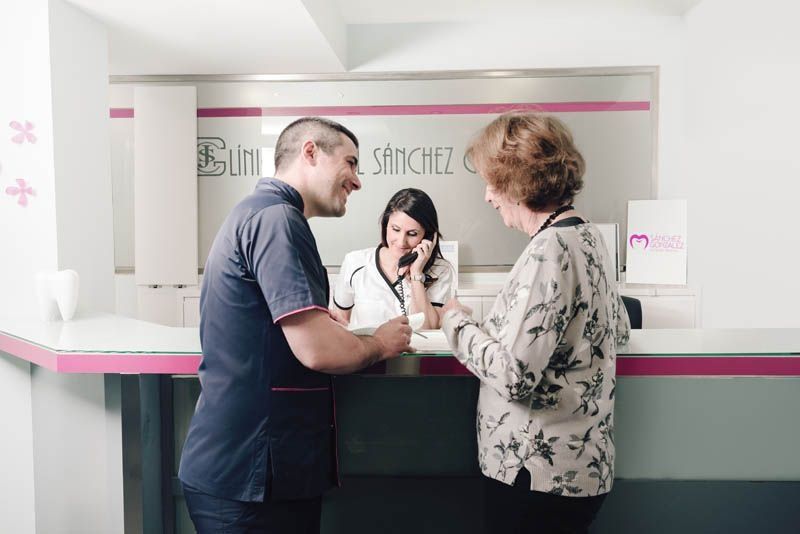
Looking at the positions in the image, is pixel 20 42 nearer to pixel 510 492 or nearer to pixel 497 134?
pixel 497 134

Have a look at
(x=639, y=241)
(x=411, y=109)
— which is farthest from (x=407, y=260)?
(x=639, y=241)

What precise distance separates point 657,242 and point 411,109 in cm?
220

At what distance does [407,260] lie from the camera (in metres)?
2.91

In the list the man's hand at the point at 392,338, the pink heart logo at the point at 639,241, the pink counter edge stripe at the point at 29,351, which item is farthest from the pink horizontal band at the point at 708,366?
the pink heart logo at the point at 639,241

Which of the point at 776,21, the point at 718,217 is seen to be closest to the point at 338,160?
the point at 776,21

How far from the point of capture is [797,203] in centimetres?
306

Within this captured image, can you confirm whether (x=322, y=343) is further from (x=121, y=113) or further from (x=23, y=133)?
(x=121, y=113)

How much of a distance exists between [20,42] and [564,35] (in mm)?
3662

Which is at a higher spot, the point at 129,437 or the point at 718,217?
the point at 718,217

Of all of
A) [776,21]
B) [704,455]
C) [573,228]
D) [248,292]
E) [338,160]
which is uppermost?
[776,21]

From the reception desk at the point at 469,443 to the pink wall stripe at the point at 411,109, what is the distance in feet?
10.2

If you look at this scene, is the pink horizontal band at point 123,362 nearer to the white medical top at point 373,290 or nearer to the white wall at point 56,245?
the white wall at point 56,245

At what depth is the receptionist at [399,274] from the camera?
2889 millimetres

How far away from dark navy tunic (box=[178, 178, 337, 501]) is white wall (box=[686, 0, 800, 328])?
2980 mm
